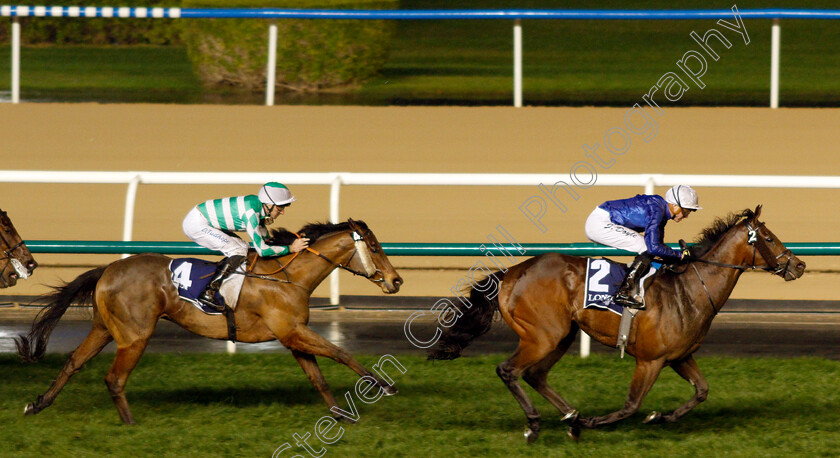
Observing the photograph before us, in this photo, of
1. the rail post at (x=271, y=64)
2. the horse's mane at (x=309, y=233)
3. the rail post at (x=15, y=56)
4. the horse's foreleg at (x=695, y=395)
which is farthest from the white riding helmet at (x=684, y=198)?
the rail post at (x=15, y=56)

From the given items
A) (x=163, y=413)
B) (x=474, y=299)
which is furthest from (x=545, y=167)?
(x=163, y=413)

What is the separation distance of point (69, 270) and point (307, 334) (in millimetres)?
3613

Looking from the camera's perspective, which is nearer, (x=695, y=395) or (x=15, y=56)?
(x=695, y=395)

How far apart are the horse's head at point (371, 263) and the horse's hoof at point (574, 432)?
1.11m

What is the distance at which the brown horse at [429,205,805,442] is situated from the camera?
566 centimetres

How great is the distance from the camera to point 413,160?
9641 millimetres

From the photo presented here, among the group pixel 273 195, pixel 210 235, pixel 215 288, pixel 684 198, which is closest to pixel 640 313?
pixel 684 198

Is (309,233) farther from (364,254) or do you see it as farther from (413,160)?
(413,160)

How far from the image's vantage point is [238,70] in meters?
11.1

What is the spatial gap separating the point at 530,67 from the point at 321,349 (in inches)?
408

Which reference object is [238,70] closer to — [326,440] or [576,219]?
[576,219]

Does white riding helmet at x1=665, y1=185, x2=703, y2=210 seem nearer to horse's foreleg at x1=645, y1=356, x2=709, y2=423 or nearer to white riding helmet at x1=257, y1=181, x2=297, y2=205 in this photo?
horse's foreleg at x1=645, y1=356, x2=709, y2=423

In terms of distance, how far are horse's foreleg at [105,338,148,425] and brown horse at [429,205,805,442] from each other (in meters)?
1.68

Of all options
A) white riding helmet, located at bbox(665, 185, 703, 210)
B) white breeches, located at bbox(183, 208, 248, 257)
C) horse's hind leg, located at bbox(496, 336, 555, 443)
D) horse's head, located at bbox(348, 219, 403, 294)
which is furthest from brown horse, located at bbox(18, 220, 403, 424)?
white riding helmet, located at bbox(665, 185, 703, 210)
